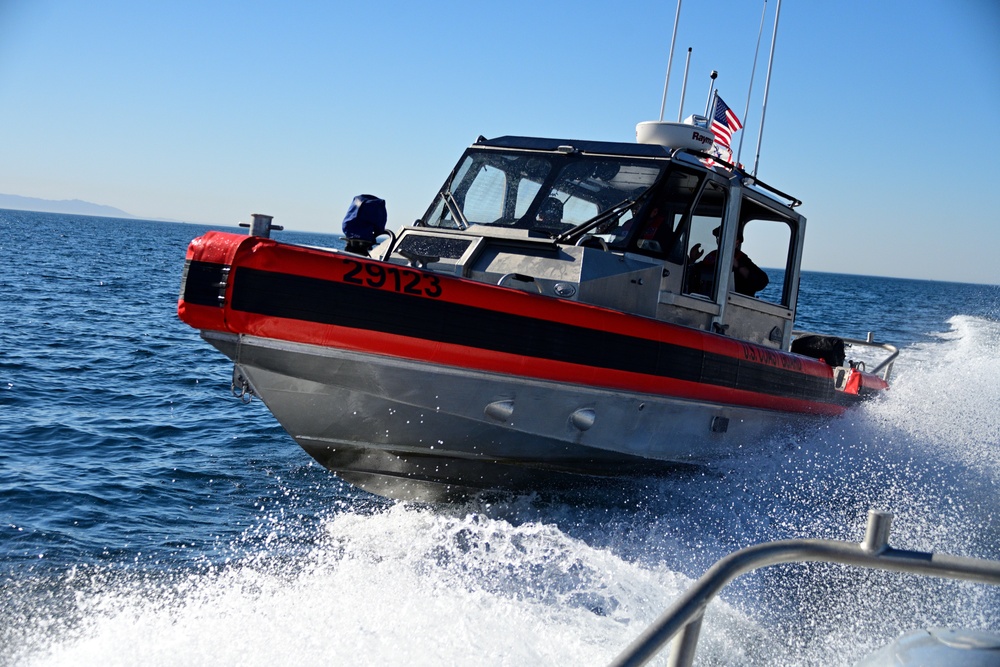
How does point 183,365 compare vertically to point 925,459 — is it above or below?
below

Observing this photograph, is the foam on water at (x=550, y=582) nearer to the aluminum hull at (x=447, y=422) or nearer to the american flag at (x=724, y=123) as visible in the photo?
the aluminum hull at (x=447, y=422)

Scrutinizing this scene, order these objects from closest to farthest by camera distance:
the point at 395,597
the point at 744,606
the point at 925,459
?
the point at 395,597 → the point at 744,606 → the point at 925,459

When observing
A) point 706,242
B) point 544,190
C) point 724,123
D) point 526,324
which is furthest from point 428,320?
point 724,123

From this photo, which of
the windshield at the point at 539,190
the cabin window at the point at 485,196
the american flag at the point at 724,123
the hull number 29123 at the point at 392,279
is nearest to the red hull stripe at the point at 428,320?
the hull number 29123 at the point at 392,279

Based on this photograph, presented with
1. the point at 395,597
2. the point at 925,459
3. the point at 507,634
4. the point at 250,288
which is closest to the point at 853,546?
the point at 507,634

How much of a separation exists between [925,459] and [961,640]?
525 centimetres

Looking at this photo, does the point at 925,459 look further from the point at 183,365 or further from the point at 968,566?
the point at 183,365

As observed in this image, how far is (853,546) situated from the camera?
5.55ft

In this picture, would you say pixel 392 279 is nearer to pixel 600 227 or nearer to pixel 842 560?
pixel 600 227

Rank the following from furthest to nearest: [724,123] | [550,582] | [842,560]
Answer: [724,123] → [550,582] → [842,560]

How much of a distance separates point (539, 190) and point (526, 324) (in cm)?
160

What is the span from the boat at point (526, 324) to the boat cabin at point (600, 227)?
0.01 metres

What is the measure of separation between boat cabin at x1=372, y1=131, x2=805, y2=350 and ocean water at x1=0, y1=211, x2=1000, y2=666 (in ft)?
3.59

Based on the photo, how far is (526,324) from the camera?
431cm
